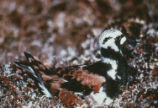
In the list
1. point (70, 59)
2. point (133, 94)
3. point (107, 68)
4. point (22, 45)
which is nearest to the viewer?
point (133, 94)

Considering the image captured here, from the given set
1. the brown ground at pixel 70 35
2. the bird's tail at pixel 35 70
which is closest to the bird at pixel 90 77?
the bird's tail at pixel 35 70

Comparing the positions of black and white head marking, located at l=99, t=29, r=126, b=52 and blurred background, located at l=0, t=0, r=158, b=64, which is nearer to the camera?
black and white head marking, located at l=99, t=29, r=126, b=52

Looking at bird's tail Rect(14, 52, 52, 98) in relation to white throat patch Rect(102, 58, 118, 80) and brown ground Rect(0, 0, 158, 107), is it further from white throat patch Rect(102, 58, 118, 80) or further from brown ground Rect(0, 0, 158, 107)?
white throat patch Rect(102, 58, 118, 80)

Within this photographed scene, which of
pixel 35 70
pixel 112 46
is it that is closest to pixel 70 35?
pixel 112 46

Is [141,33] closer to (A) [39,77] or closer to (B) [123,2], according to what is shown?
(B) [123,2]

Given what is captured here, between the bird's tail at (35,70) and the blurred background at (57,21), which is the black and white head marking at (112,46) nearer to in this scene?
the bird's tail at (35,70)

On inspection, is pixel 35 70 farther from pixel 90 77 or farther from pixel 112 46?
pixel 112 46

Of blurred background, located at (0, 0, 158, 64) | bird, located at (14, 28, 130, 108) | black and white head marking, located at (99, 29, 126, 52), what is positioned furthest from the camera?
blurred background, located at (0, 0, 158, 64)

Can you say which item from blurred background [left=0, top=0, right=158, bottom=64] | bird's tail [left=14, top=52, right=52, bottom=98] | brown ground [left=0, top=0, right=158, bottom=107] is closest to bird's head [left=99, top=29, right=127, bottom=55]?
brown ground [left=0, top=0, right=158, bottom=107]

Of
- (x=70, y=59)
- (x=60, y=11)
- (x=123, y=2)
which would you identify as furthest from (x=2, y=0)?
(x=123, y=2)
